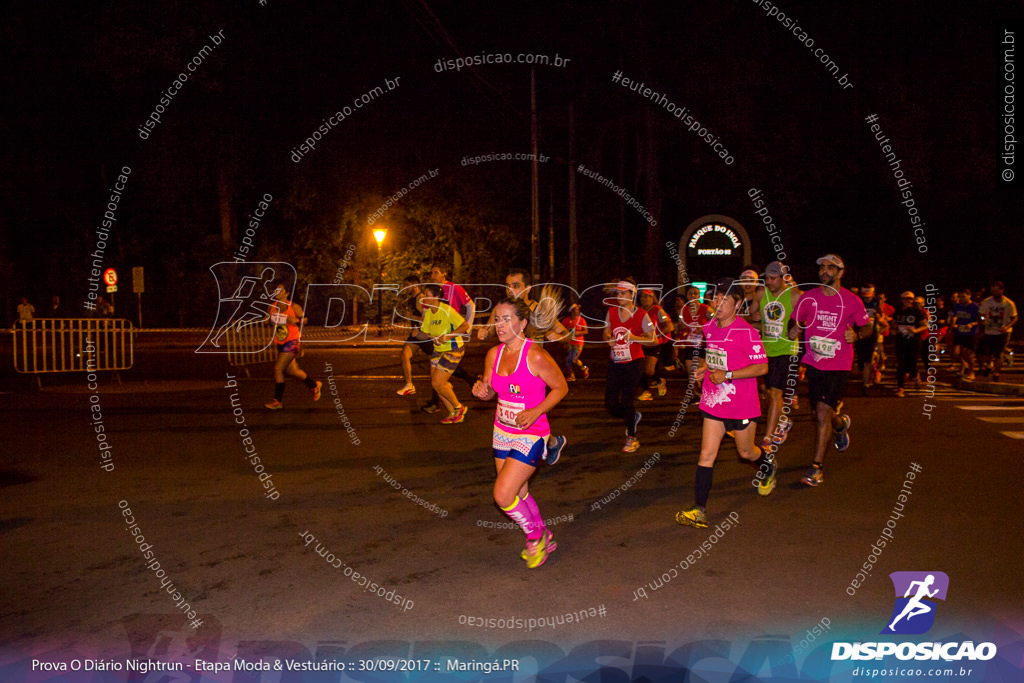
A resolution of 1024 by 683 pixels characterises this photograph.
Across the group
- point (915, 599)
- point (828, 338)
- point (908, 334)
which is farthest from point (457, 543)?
point (908, 334)

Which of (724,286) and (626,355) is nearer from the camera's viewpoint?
(724,286)

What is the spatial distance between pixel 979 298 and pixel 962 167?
66.5 ft

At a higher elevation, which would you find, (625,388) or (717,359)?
(717,359)

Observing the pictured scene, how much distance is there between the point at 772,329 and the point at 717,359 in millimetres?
2911

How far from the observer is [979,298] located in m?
18.7

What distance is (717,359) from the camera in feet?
22.3

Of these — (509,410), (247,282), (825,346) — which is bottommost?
(509,410)

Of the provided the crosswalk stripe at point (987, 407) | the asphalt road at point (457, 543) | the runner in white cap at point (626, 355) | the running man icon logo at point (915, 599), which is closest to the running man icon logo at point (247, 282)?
the asphalt road at point (457, 543)

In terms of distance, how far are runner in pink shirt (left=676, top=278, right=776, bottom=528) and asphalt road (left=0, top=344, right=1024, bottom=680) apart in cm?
42

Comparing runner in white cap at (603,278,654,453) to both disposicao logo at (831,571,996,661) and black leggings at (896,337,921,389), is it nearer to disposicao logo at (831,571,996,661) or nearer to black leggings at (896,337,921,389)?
disposicao logo at (831,571,996,661)

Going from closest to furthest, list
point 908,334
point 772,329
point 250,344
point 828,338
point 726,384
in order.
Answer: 1. point 726,384
2. point 828,338
3. point 772,329
4. point 908,334
5. point 250,344

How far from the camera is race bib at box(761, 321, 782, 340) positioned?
30.6 feet

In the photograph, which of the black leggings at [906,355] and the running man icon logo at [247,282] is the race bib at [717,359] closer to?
the black leggings at [906,355]

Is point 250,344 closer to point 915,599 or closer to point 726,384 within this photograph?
point 726,384
